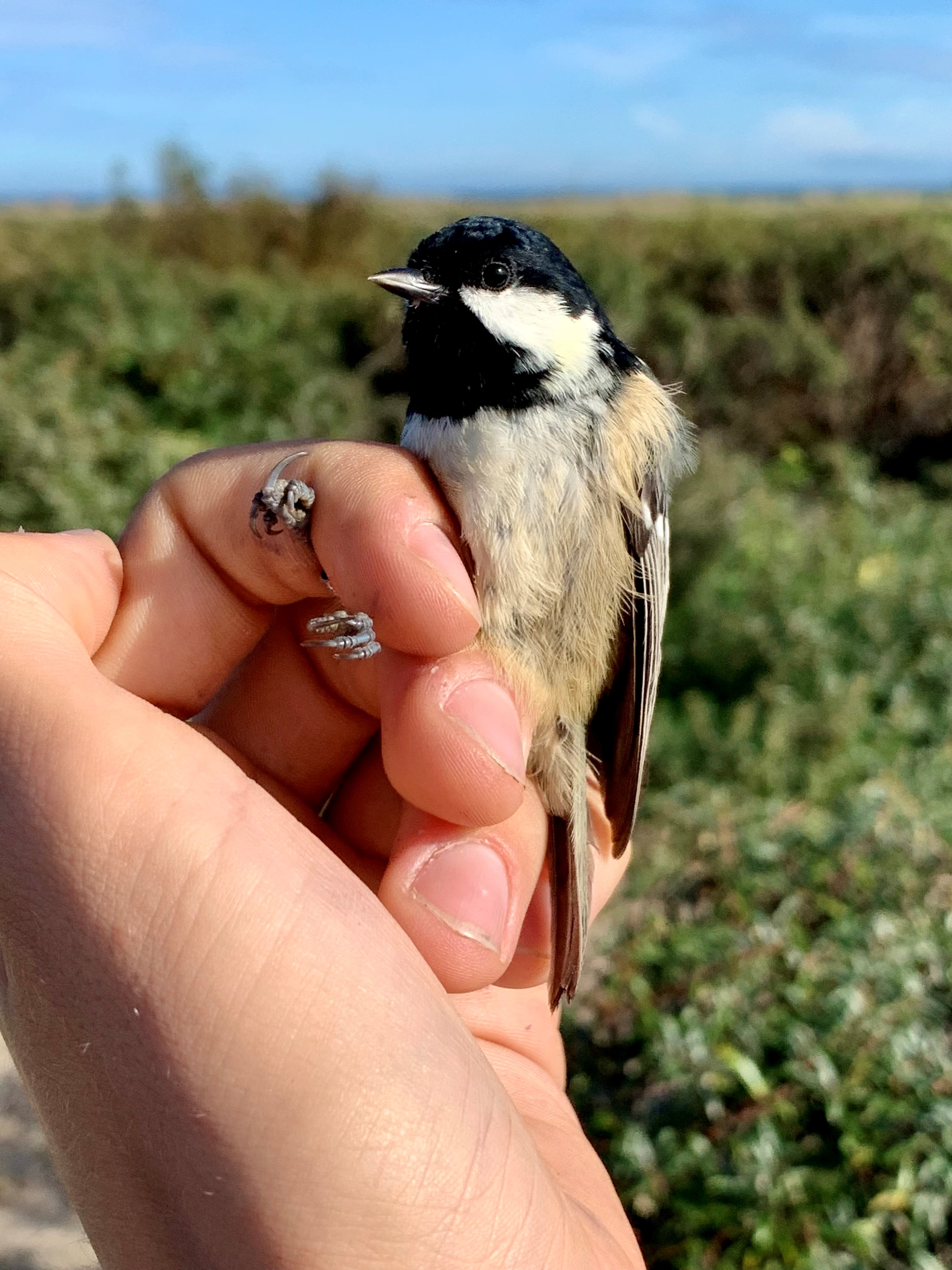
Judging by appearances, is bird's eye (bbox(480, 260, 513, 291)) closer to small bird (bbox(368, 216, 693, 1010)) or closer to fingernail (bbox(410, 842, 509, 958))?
small bird (bbox(368, 216, 693, 1010))

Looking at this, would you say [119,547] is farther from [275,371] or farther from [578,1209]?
[275,371]

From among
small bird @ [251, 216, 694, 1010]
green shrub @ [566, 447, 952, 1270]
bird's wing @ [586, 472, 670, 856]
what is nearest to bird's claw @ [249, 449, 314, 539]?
small bird @ [251, 216, 694, 1010]

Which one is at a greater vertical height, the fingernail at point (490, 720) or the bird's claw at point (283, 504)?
the bird's claw at point (283, 504)

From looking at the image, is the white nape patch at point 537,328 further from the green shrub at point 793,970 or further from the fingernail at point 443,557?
the green shrub at point 793,970

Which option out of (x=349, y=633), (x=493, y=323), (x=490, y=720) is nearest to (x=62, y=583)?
(x=349, y=633)

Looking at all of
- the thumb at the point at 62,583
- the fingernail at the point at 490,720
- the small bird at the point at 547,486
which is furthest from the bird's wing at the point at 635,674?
the thumb at the point at 62,583

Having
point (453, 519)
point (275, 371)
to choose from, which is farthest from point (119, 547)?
point (275, 371)
